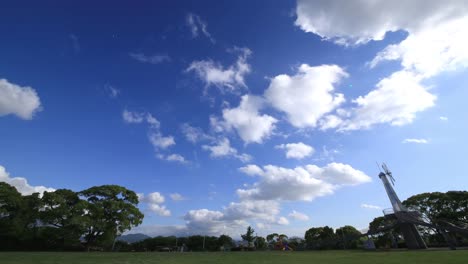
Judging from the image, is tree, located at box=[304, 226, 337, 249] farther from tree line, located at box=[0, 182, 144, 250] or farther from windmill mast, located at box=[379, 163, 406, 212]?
tree line, located at box=[0, 182, 144, 250]

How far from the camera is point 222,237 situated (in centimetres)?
6619

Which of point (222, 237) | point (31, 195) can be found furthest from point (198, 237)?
point (31, 195)

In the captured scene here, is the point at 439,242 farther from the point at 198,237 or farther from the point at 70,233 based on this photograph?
the point at 70,233

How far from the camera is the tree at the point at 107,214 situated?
1615 inches

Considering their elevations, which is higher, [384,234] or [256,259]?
[384,234]

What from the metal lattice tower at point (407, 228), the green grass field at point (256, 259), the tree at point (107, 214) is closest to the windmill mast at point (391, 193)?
the metal lattice tower at point (407, 228)

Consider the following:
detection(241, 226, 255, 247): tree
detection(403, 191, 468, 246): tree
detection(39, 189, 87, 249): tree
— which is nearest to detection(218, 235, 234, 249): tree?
detection(241, 226, 255, 247): tree

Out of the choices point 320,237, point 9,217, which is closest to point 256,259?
point 9,217

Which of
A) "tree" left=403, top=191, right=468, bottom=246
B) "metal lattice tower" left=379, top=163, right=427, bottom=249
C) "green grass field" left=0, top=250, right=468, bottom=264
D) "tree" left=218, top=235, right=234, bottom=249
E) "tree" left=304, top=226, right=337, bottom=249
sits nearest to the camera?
"green grass field" left=0, top=250, right=468, bottom=264

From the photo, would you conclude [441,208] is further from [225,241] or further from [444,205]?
[225,241]

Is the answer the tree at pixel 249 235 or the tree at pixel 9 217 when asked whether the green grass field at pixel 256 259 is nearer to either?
the tree at pixel 9 217

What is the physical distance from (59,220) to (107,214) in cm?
669

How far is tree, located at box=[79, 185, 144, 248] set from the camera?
41031mm

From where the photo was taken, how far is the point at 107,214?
43375 mm
